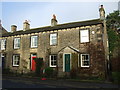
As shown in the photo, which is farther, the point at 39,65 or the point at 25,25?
the point at 25,25

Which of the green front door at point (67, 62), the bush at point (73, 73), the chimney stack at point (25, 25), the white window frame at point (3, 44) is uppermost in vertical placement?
the chimney stack at point (25, 25)

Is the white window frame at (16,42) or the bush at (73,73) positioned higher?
the white window frame at (16,42)

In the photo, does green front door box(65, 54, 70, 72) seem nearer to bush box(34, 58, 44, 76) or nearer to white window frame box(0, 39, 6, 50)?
bush box(34, 58, 44, 76)

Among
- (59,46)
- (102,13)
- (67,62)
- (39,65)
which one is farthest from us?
(39,65)

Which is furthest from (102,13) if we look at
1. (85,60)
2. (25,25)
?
(25,25)

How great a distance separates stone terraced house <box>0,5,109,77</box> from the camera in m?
15.7

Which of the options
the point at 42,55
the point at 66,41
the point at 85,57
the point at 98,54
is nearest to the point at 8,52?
the point at 42,55

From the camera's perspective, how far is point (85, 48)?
53.4 ft

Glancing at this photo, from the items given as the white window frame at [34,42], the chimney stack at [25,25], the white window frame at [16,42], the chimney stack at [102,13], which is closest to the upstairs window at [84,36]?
the chimney stack at [102,13]

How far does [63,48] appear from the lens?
55.8 feet

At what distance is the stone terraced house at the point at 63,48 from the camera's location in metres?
15.7

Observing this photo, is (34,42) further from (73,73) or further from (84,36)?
(73,73)

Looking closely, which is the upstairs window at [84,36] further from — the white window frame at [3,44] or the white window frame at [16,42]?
the white window frame at [3,44]

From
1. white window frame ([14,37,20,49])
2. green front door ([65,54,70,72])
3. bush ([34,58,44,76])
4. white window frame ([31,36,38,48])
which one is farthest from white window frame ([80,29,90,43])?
white window frame ([14,37,20,49])
